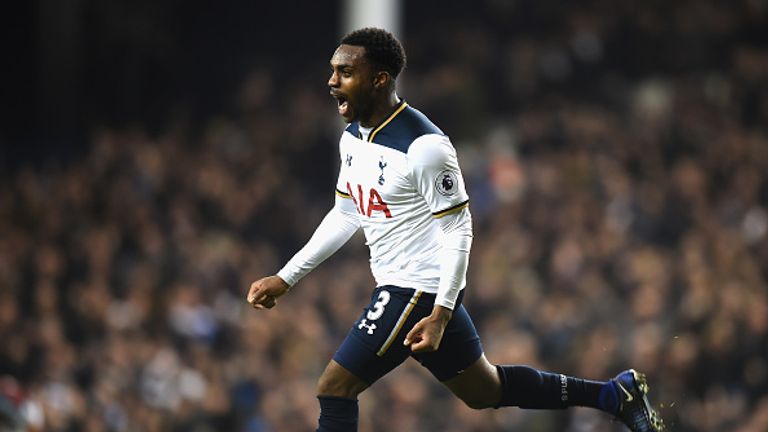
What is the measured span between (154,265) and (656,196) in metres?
4.84

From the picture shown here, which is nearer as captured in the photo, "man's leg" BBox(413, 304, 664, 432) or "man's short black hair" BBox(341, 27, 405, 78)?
"man's short black hair" BBox(341, 27, 405, 78)

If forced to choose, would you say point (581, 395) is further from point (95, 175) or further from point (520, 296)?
point (95, 175)

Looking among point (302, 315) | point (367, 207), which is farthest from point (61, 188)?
point (367, 207)

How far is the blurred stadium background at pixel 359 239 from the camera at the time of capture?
10.9 meters

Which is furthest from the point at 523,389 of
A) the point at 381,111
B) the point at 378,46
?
the point at 378,46

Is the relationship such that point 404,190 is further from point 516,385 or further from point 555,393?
point 555,393

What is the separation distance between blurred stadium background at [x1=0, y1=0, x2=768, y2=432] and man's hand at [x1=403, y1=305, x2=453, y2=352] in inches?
161

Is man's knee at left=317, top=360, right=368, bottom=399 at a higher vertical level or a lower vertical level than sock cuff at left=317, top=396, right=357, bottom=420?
higher

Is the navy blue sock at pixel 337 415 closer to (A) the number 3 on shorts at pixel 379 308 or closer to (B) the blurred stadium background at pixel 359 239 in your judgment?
(A) the number 3 on shorts at pixel 379 308

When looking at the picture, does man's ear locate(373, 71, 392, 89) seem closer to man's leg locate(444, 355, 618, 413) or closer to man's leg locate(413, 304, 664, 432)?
man's leg locate(413, 304, 664, 432)

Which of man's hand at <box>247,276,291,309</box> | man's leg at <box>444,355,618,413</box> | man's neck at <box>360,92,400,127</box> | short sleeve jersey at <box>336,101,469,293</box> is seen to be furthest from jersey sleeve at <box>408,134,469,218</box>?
man's hand at <box>247,276,291,309</box>

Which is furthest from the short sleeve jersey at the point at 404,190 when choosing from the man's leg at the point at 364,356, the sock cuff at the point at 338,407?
the sock cuff at the point at 338,407

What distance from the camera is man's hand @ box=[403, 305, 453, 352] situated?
209 inches

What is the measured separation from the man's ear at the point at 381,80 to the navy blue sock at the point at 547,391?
4.42ft
